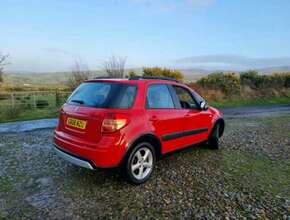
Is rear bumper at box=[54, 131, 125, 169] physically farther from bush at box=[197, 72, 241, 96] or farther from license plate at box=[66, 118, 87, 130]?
bush at box=[197, 72, 241, 96]

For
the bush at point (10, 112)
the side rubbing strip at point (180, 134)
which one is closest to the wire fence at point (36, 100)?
the bush at point (10, 112)

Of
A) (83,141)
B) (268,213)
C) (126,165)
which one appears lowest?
(268,213)

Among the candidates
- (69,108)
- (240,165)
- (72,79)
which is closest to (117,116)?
(69,108)

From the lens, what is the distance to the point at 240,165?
504 cm

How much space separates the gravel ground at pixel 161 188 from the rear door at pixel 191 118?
498 millimetres

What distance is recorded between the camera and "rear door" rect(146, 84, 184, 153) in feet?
13.8

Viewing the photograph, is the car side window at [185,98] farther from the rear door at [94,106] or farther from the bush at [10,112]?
the bush at [10,112]

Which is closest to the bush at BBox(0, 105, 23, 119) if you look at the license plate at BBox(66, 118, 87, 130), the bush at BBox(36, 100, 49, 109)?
the bush at BBox(36, 100, 49, 109)

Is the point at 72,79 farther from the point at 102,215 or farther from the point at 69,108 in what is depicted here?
the point at 102,215

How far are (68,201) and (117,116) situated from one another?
136 cm

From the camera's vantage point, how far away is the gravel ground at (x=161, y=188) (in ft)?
10.7

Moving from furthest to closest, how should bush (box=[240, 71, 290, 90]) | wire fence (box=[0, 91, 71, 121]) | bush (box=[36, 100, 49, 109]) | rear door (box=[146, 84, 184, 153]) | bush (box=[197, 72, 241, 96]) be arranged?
bush (box=[240, 71, 290, 90]), bush (box=[197, 72, 241, 96]), bush (box=[36, 100, 49, 109]), wire fence (box=[0, 91, 71, 121]), rear door (box=[146, 84, 184, 153])

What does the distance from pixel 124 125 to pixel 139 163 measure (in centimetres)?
79

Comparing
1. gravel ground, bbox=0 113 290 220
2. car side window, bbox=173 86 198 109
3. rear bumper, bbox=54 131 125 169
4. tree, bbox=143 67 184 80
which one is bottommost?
gravel ground, bbox=0 113 290 220
